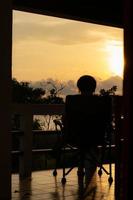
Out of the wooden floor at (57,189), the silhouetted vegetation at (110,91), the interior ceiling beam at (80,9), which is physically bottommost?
the wooden floor at (57,189)

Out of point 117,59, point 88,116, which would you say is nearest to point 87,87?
point 88,116

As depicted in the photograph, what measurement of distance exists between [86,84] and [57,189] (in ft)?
3.99

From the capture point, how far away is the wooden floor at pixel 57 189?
4867mm

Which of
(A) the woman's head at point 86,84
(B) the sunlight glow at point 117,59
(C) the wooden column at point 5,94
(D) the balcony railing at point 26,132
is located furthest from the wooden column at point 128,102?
(D) the balcony railing at point 26,132

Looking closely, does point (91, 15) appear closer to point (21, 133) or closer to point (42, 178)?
point (21, 133)

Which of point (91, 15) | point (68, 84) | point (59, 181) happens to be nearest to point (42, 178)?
point (59, 181)

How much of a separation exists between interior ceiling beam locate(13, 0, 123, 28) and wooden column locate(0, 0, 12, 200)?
1856mm

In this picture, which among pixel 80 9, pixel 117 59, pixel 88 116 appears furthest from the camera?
pixel 80 9

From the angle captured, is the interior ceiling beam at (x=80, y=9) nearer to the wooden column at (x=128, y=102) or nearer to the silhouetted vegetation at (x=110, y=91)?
the silhouetted vegetation at (x=110, y=91)

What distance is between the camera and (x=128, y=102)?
2.09 meters

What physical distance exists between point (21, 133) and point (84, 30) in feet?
9.53

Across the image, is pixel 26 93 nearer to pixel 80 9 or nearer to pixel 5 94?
pixel 80 9

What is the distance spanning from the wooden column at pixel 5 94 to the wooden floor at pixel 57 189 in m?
0.22

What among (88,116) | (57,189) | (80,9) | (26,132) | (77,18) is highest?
(80,9)
